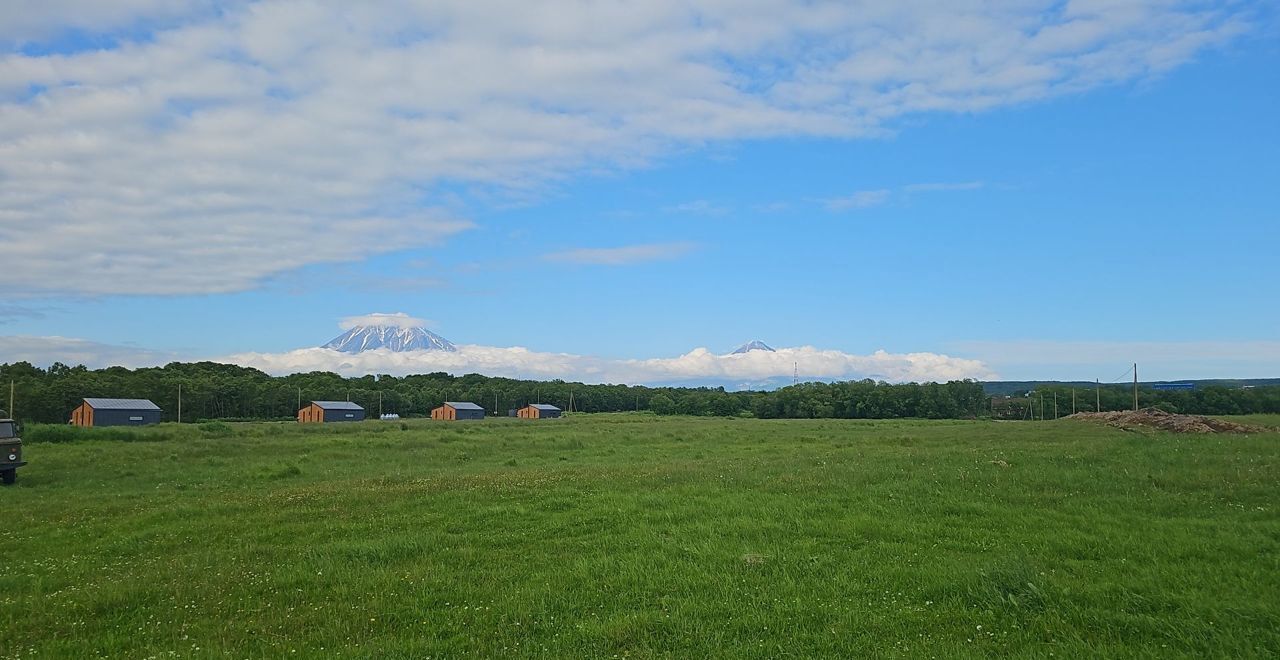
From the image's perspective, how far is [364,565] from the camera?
11.9 meters

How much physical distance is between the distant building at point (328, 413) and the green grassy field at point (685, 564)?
9101 centimetres

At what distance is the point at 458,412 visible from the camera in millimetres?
128000

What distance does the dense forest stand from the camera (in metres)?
103

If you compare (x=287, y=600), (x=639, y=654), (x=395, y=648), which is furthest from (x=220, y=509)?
(x=639, y=654)

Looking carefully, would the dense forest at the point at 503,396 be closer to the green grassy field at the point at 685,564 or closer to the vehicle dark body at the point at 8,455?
the vehicle dark body at the point at 8,455

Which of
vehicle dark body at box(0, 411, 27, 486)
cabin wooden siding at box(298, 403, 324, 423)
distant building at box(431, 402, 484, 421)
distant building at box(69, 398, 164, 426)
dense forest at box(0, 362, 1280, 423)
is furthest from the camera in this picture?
distant building at box(431, 402, 484, 421)

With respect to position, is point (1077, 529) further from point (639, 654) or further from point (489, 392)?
point (489, 392)

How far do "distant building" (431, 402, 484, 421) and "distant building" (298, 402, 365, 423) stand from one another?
15.9 m

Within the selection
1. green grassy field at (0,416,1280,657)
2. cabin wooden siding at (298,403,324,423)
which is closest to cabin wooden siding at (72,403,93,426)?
cabin wooden siding at (298,403,324,423)

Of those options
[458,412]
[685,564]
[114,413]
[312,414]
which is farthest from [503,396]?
[685,564]

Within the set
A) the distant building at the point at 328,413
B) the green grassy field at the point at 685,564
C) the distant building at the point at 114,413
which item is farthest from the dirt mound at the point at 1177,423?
the distant building at the point at 328,413

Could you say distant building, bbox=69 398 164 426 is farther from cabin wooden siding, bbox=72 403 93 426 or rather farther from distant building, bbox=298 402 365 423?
distant building, bbox=298 402 365 423

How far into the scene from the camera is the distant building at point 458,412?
127m

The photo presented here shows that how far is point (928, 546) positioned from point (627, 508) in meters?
6.30
